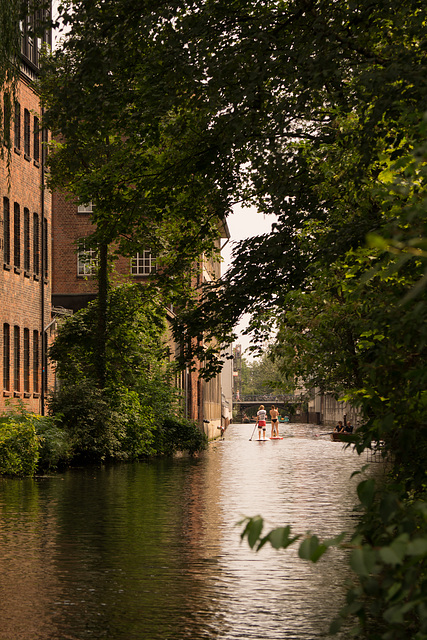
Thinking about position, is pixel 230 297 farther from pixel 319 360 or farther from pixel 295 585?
pixel 295 585

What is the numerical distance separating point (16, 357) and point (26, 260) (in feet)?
12.1

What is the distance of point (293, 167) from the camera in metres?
15.1

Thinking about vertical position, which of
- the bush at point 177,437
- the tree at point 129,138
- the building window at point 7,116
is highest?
the building window at point 7,116

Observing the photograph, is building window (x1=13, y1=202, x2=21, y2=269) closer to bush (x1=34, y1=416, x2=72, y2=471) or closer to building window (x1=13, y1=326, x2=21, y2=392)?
building window (x1=13, y1=326, x2=21, y2=392)

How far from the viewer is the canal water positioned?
8016mm

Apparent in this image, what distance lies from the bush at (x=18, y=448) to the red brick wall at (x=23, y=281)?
24.5 feet

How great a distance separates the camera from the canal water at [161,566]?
802cm

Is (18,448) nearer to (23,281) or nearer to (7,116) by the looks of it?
(7,116)

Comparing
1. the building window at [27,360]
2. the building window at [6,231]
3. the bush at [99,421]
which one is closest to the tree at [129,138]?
the bush at [99,421]

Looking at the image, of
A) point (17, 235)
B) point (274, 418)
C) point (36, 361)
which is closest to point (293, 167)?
point (17, 235)

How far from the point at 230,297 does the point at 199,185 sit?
6.83ft

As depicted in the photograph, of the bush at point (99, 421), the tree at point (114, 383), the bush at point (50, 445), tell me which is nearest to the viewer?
the bush at point (50, 445)

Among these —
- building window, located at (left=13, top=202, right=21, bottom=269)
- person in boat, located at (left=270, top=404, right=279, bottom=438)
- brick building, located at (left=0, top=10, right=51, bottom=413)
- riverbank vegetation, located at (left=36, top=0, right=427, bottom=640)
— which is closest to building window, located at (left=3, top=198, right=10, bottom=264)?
brick building, located at (left=0, top=10, right=51, bottom=413)

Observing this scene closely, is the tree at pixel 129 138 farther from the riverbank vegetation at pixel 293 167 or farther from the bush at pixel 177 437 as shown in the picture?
the bush at pixel 177 437
